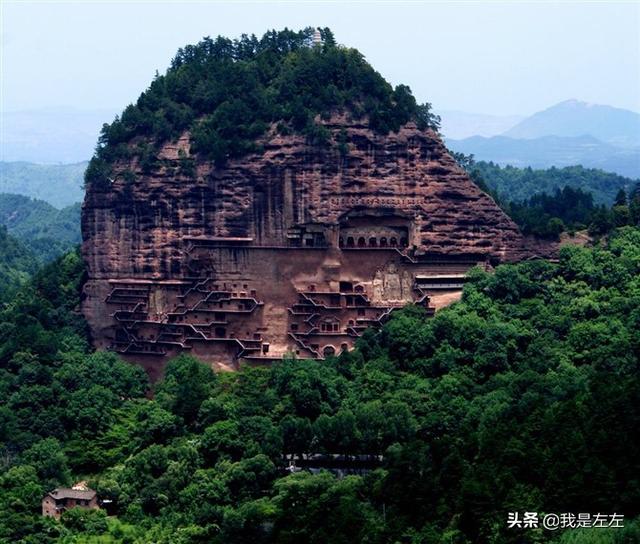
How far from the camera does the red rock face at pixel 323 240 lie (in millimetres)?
45531

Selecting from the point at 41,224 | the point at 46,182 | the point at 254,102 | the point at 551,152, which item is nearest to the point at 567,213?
the point at 254,102

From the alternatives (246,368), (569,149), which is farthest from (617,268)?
(569,149)

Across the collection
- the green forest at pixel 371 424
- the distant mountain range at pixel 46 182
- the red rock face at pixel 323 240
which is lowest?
the green forest at pixel 371 424

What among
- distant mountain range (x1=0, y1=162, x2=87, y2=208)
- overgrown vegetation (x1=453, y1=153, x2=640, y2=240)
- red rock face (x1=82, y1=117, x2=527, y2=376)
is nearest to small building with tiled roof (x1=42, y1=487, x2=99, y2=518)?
red rock face (x1=82, y1=117, x2=527, y2=376)

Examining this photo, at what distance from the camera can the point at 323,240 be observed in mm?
45688

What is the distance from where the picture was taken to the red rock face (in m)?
45.5

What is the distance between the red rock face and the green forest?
1131 millimetres

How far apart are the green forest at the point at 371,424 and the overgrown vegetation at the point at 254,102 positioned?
467cm

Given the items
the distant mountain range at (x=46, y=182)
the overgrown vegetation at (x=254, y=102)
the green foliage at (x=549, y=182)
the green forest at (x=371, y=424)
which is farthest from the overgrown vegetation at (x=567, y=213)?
the distant mountain range at (x=46, y=182)

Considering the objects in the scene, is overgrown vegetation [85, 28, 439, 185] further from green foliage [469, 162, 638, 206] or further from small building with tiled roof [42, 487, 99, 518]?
green foliage [469, 162, 638, 206]

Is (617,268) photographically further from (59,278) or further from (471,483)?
(59,278)

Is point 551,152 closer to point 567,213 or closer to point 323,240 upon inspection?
point 567,213

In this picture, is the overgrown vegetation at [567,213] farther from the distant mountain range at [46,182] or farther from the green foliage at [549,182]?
the distant mountain range at [46,182]

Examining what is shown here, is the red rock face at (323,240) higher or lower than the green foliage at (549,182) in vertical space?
lower
